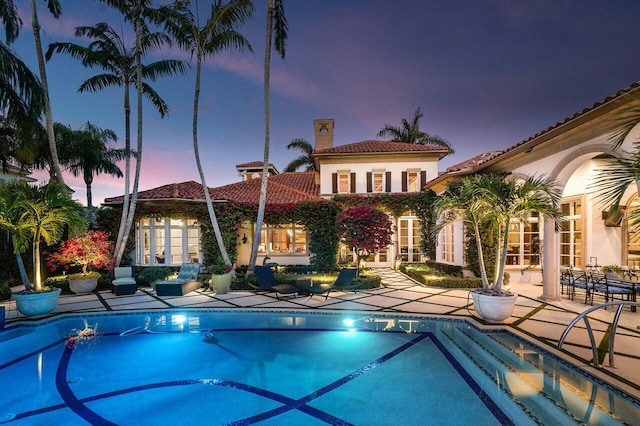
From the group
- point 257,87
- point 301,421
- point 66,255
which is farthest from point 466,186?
point 66,255

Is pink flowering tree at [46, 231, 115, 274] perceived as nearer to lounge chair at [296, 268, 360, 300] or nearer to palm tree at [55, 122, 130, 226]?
palm tree at [55, 122, 130, 226]

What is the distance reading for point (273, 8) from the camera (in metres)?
11.1

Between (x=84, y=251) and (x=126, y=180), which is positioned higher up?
(x=126, y=180)

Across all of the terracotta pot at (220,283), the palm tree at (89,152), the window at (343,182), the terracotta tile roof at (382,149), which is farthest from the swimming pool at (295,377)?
the terracotta tile roof at (382,149)

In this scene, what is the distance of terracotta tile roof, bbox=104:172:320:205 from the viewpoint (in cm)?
1383

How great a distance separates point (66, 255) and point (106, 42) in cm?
913

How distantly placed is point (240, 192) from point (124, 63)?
8153 mm

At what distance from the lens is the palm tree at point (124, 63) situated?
11578 millimetres

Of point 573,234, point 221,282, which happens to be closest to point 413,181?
point 573,234

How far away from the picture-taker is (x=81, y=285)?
10.6 meters

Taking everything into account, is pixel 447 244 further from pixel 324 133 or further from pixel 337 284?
pixel 324 133

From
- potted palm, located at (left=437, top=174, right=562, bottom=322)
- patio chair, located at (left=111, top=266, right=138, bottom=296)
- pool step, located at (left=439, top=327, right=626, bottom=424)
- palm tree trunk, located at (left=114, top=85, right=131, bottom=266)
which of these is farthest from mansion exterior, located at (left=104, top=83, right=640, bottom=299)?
patio chair, located at (left=111, top=266, right=138, bottom=296)

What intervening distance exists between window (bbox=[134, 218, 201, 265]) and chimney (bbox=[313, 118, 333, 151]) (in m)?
10.1

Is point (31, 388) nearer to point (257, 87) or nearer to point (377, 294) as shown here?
point (377, 294)
